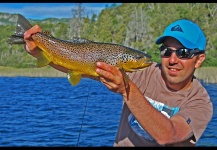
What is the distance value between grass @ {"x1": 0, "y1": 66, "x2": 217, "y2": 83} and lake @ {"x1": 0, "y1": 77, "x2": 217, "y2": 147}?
1.42 meters

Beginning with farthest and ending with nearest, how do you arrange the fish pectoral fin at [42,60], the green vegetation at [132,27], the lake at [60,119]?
the green vegetation at [132,27], the lake at [60,119], the fish pectoral fin at [42,60]

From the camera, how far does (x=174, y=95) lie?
342cm

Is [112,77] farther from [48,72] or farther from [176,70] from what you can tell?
[48,72]

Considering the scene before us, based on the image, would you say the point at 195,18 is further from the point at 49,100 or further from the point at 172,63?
the point at 172,63

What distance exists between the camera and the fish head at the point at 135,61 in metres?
3.37

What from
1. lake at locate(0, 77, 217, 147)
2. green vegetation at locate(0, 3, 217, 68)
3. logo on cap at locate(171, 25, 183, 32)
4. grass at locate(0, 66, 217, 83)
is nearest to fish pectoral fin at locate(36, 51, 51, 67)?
logo on cap at locate(171, 25, 183, 32)

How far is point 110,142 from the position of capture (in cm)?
1659

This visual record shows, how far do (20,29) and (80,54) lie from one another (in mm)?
549

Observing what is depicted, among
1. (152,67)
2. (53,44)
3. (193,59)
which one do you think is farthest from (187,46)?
(53,44)

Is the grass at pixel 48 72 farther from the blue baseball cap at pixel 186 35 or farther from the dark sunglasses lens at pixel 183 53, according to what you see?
the dark sunglasses lens at pixel 183 53

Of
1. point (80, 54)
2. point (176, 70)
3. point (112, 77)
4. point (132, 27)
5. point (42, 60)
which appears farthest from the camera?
point (132, 27)

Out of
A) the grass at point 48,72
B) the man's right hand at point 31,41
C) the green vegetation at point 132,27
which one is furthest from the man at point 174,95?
the green vegetation at point 132,27

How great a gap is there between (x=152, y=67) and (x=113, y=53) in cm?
37

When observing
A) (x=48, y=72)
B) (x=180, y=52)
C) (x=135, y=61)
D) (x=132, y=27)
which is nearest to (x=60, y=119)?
(x=135, y=61)
